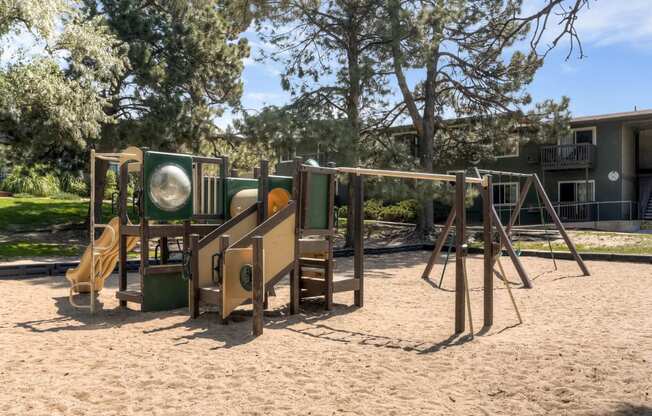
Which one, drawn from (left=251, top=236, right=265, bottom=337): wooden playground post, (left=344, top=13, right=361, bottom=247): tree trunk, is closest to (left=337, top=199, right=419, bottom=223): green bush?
(left=344, top=13, right=361, bottom=247): tree trunk

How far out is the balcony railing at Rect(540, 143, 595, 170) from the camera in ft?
94.4

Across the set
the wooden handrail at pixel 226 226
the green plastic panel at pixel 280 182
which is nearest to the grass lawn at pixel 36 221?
the green plastic panel at pixel 280 182

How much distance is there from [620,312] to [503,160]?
25.2 m

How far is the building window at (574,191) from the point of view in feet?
97.7

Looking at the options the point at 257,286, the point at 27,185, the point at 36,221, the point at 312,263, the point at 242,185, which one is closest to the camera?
the point at 257,286

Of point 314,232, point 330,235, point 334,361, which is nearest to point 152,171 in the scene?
point 314,232

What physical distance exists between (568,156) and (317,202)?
24.4m

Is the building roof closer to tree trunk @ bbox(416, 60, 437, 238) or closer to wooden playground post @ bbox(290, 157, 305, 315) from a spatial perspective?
tree trunk @ bbox(416, 60, 437, 238)

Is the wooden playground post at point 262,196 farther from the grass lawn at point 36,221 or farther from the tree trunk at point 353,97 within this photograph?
the grass lawn at point 36,221

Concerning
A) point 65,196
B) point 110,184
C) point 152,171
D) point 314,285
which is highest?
point 110,184

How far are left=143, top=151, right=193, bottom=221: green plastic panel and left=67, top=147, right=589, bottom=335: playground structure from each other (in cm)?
1

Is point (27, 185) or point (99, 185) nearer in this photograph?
point (99, 185)

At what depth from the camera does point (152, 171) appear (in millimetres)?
8445

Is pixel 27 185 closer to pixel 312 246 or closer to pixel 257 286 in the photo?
pixel 312 246
